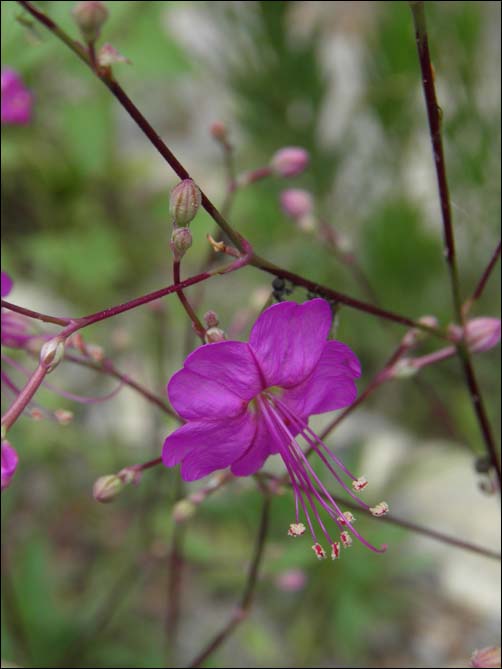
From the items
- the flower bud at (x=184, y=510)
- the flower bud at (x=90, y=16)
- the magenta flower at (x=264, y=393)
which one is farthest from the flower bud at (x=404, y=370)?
the flower bud at (x=90, y=16)

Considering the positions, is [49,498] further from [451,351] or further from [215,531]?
[451,351]

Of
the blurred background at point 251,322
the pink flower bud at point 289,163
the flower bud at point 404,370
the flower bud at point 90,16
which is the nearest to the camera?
the flower bud at point 90,16

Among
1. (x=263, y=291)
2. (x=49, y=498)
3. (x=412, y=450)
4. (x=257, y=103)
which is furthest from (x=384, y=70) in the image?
(x=49, y=498)

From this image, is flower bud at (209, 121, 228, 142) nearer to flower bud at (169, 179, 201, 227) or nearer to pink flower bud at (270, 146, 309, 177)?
pink flower bud at (270, 146, 309, 177)

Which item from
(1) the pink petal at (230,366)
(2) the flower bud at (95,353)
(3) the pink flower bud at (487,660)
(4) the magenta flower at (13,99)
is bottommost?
(3) the pink flower bud at (487,660)

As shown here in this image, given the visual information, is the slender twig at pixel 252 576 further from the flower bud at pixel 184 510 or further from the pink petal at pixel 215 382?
the pink petal at pixel 215 382

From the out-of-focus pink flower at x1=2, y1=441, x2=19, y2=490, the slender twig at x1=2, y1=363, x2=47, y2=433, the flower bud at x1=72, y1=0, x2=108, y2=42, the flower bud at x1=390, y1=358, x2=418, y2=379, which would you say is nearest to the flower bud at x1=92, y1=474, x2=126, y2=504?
the out-of-focus pink flower at x1=2, y1=441, x2=19, y2=490

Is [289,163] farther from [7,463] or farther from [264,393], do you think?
[7,463]
